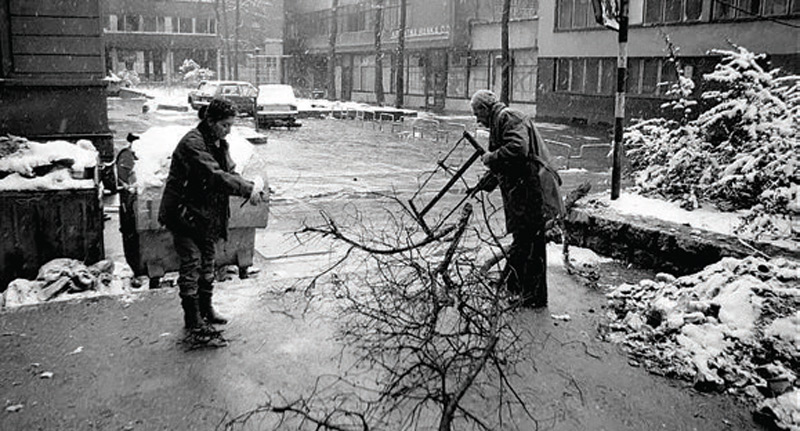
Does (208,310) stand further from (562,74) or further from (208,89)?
(208,89)

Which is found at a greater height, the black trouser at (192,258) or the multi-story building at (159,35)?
the multi-story building at (159,35)

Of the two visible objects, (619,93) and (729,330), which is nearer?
(729,330)

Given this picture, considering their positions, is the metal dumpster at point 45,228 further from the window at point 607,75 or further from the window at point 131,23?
the window at point 131,23

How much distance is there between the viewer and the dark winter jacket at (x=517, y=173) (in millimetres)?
5863

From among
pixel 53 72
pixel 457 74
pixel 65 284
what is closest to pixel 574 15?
pixel 457 74

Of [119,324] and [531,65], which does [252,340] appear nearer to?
[119,324]

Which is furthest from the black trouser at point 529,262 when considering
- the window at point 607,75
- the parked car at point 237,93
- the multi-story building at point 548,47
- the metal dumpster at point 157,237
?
the window at point 607,75

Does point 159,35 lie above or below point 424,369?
above

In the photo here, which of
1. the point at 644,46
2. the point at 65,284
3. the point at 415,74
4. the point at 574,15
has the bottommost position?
the point at 65,284

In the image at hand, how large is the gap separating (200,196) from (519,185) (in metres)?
2.53

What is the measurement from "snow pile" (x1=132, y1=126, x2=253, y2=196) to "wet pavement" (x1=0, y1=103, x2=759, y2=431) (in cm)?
104

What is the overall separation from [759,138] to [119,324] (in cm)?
700

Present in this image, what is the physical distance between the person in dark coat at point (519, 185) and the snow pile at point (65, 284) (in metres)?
3.66

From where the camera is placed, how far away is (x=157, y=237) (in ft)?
22.7
